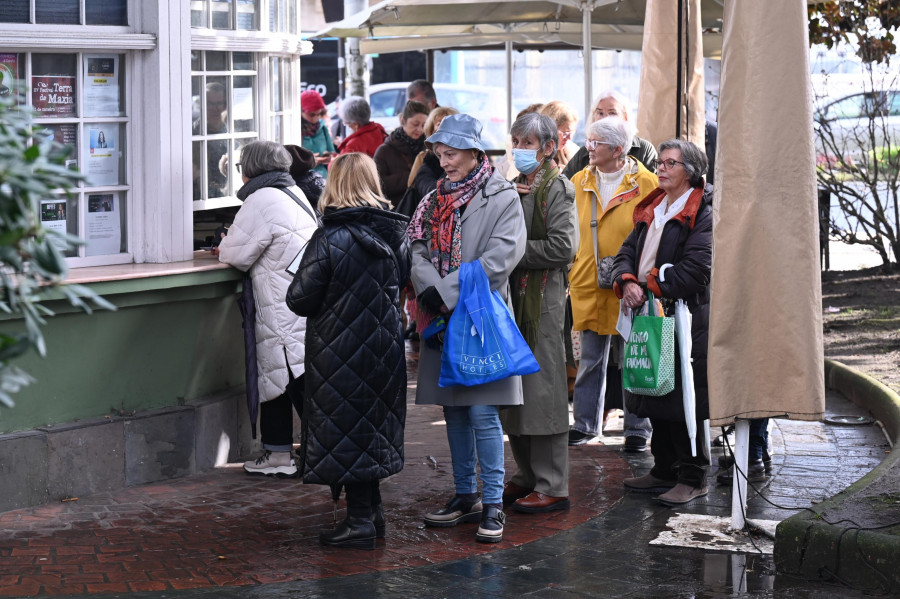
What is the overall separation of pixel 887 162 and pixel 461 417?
9.67m

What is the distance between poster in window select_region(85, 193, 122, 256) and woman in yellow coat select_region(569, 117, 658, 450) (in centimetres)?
268

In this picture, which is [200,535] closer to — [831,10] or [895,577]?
[895,577]

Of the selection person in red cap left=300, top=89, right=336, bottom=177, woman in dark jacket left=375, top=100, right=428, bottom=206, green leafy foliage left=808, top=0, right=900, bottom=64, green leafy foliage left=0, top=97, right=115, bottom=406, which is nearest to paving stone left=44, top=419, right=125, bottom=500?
green leafy foliage left=0, top=97, right=115, bottom=406

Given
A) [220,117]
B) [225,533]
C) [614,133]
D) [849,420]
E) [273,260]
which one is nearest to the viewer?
[225,533]

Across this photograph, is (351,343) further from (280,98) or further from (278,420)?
(280,98)

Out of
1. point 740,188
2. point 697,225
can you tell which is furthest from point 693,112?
point 740,188

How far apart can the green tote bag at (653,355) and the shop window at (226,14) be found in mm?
3161

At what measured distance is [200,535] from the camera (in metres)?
6.16

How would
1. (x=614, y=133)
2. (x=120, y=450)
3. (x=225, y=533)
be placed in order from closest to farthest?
(x=225, y=533) < (x=120, y=450) < (x=614, y=133)

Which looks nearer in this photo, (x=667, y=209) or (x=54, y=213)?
(x=667, y=209)

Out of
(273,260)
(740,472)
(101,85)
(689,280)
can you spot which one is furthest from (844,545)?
(101,85)

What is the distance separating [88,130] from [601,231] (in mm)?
3030

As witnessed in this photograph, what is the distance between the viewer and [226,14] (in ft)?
26.0

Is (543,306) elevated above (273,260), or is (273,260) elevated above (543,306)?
(273,260)
